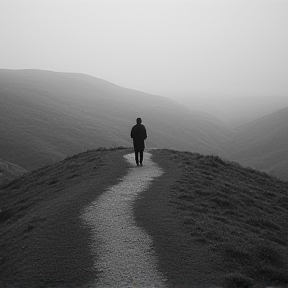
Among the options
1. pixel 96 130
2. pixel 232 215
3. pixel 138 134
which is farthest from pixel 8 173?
pixel 96 130

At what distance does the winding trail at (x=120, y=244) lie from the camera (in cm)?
1008

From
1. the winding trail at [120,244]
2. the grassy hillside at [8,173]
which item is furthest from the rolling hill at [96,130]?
the winding trail at [120,244]

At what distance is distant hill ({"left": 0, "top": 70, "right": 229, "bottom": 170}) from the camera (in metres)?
61.3

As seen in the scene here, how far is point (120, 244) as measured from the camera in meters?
12.4

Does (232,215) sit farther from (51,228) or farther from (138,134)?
(51,228)

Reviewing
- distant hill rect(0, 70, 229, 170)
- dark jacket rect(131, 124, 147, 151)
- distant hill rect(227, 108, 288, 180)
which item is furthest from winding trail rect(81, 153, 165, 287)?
distant hill rect(227, 108, 288, 180)

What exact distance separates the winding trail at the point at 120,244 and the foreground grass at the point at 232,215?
4.88 feet

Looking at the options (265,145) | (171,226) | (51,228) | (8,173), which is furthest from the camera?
(265,145)

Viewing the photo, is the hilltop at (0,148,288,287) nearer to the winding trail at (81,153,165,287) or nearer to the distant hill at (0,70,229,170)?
the winding trail at (81,153,165,287)

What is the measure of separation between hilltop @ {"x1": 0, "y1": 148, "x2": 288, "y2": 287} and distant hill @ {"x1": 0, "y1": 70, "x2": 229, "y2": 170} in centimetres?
3267

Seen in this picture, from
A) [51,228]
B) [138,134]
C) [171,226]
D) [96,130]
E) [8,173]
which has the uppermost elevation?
[138,134]

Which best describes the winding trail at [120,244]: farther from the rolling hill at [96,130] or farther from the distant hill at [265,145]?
the distant hill at [265,145]

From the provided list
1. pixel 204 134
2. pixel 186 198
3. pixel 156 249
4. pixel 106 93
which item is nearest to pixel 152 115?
pixel 204 134

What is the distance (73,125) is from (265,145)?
5437 centimetres
